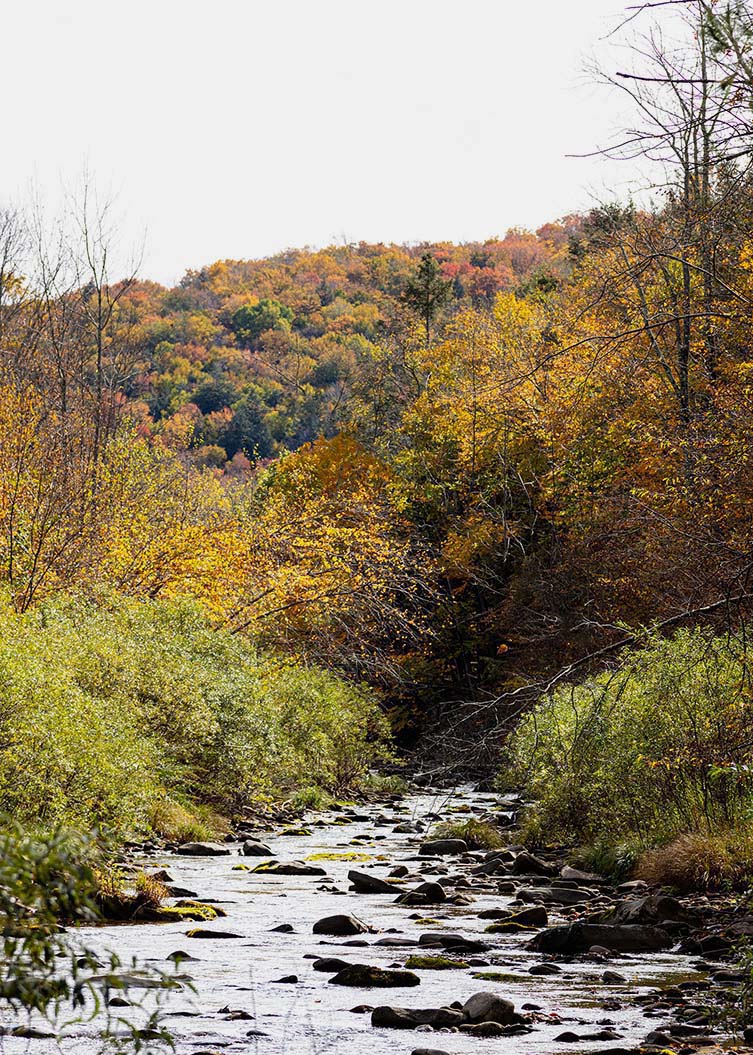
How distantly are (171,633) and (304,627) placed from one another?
23.3 feet

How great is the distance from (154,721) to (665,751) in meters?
7.53

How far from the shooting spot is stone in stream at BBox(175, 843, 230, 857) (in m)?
15.3

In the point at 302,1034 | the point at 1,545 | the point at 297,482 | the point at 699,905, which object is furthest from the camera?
the point at 297,482

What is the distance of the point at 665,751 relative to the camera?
42.7ft

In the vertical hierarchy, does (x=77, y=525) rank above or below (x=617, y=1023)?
above

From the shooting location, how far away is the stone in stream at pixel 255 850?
15.5m

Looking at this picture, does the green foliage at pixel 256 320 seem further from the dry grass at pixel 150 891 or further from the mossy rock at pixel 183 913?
the mossy rock at pixel 183 913

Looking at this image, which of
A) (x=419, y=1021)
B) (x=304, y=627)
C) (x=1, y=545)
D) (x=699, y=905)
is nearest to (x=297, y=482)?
(x=304, y=627)

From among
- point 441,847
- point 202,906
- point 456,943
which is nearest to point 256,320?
point 441,847

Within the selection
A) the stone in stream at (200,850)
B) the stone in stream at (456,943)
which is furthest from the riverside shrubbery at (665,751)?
the stone in stream at (200,850)

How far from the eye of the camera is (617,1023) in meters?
7.34

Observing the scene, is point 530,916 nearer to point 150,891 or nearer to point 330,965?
point 330,965

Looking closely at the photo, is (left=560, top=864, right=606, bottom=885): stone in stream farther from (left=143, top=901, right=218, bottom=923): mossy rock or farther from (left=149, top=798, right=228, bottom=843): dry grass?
(left=149, top=798, right=228, bottom=843): dry grass

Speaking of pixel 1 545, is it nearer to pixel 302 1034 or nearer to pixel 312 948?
pixel 312 948
